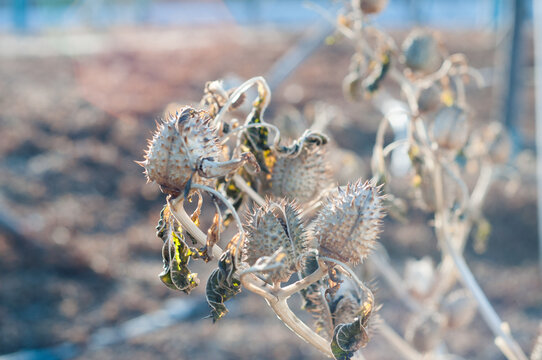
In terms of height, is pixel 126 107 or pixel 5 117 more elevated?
pixel 5 117

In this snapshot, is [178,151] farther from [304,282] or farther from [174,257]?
[304,282]

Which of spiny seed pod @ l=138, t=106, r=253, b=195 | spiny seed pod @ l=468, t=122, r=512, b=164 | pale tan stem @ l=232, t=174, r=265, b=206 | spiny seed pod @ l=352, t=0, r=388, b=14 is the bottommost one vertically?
spiny seed pod @ l=468, t=122, r=512, b=164

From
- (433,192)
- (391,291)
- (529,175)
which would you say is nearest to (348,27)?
(433,192)

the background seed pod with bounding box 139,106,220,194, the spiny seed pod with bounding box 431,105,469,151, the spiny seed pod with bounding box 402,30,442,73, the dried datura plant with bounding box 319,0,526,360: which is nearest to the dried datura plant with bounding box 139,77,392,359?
the background seed pod with bounding box 139,106,220,194

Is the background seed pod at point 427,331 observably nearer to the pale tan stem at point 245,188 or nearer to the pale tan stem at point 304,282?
the pale tan stem at point 245,188

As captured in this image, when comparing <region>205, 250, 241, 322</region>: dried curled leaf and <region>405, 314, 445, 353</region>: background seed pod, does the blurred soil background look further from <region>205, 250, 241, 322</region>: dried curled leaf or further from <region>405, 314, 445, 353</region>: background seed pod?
<region>205, 250, 241, 322</region>: dried curled leaf

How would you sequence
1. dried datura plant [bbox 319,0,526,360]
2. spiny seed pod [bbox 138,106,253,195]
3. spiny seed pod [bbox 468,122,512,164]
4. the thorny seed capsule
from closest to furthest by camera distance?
spiny seed pod [bbox 138,106,253,195]
dried datura plant [bbox 319,0,526,360]
the thorny seed capsule
spiny seed pod [bbox 468,122,512,164]

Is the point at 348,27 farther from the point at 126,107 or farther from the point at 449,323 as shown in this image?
the point at 126,107

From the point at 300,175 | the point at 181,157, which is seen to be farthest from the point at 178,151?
the point at 300,175

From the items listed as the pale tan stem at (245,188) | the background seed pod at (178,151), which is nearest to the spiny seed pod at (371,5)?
the pale tan stem at (245,188)
